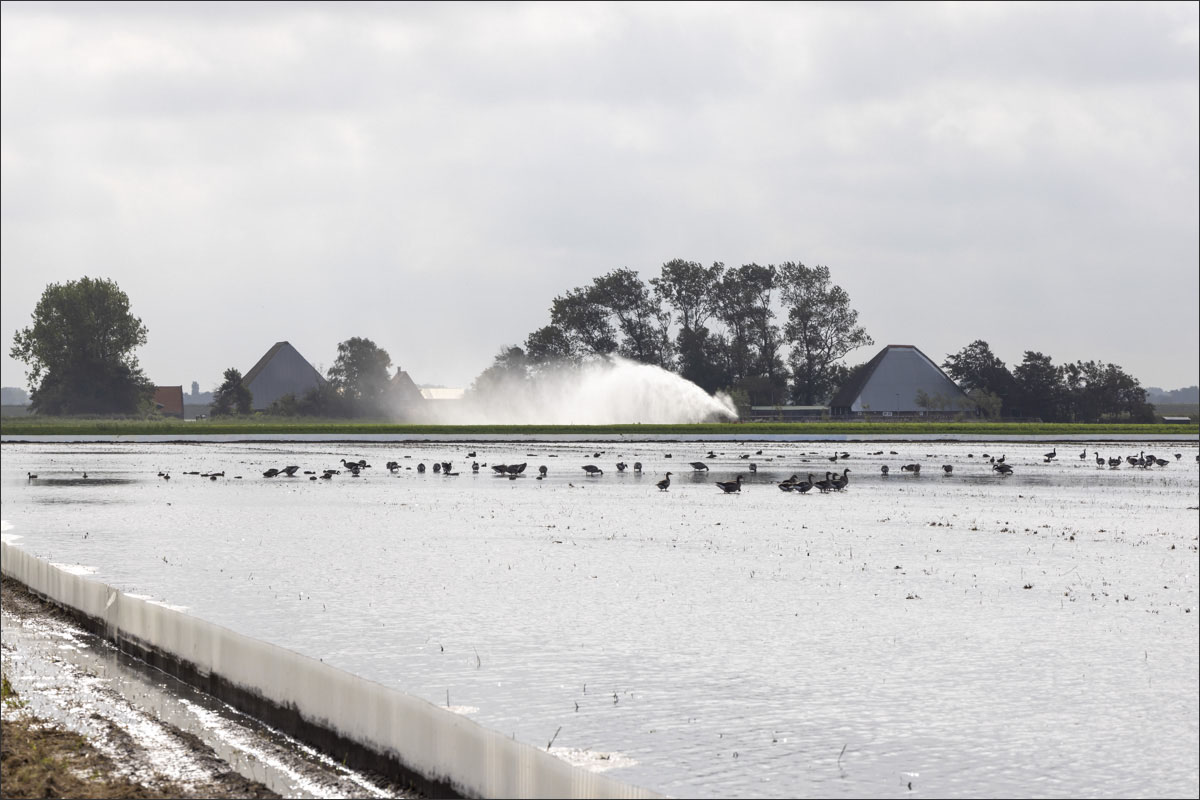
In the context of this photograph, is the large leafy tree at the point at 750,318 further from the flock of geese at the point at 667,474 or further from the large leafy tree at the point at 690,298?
the flock of geese at the point at 667,474

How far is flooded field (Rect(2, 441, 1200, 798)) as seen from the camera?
11109 millimetres

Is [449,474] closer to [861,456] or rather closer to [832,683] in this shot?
[861,456]

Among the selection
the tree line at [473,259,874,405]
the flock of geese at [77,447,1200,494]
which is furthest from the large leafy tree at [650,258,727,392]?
the flock of geese at [77,447,1200,494]

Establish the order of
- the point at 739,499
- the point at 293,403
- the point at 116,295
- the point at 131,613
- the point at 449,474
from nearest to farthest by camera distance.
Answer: the point at 131,613 → the point at 739,499 → the point at 449,474 → the point at 293,403 → the point at 116,295

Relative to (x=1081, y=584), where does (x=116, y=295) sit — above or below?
above

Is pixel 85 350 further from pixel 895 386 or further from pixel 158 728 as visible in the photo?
pixel 158 728

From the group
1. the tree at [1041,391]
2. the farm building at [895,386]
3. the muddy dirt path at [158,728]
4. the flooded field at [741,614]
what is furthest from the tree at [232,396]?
the muddy dirt path at [158,728]

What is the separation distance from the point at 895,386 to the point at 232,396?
6924 centimetres

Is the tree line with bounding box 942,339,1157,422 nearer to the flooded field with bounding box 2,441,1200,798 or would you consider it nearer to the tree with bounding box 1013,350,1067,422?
the tree with bounding box 1013,350,1067,422

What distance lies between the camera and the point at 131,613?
15406mm

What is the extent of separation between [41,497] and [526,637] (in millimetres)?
28410

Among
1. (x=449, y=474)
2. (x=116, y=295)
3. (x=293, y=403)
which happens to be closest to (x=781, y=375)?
(x=293, y=403)

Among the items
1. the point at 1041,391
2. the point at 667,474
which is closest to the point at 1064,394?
the point at 1041,391

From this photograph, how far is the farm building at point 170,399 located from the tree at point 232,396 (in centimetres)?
3532
